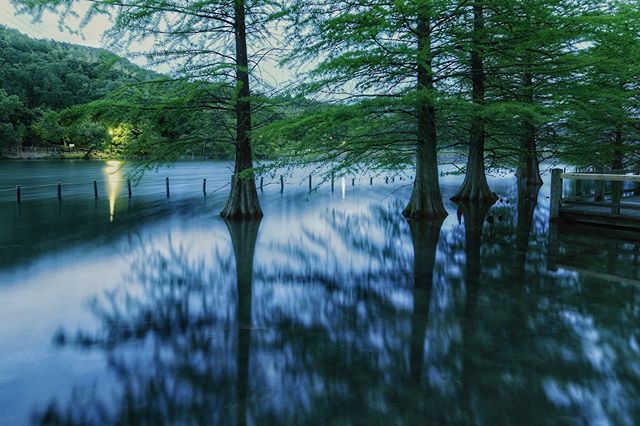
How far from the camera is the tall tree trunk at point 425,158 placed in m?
16.7

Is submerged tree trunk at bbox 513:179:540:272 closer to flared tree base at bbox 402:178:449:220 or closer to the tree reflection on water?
the tree reflection on water

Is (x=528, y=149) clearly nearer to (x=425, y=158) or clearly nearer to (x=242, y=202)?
(x=425, y=158)

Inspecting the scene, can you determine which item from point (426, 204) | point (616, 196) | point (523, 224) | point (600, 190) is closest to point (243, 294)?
point (426, 204)

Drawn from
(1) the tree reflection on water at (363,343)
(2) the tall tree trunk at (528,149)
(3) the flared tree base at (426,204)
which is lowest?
(1) the tree reflection on water at (363,343)

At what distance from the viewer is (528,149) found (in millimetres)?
25141

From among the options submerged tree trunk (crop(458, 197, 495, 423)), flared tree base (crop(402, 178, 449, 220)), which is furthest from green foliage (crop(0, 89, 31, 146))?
submerged tree trunk (crop(458, 197, 495, 423))

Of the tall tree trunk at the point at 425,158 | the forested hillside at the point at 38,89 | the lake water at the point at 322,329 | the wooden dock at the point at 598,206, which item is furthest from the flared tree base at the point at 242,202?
the forested hillside at the point at 38,89

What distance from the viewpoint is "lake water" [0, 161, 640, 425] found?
466cm

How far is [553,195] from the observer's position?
16703 millimetres

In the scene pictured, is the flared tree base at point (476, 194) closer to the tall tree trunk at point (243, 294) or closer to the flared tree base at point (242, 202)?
the flared tree base at point (242, 202)

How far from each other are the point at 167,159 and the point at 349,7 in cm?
891

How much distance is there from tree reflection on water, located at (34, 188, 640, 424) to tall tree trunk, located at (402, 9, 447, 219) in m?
6.68

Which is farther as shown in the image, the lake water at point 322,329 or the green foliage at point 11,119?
the green foliage at point 11,119

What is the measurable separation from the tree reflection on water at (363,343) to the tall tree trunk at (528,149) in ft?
29.7
